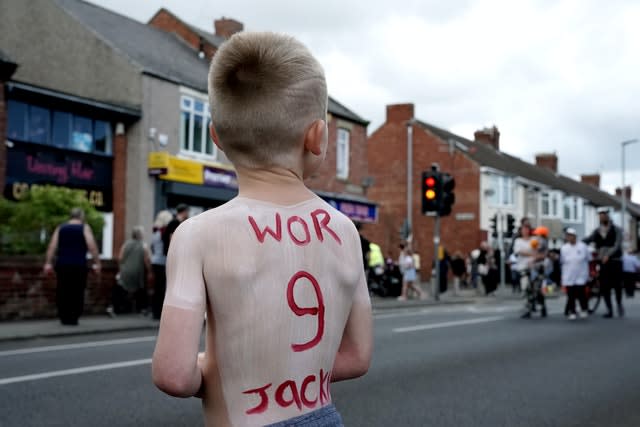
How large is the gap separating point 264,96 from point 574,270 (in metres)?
14.8

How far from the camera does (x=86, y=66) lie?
26188 mm

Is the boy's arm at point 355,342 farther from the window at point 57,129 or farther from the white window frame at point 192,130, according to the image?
the white window frame at point 192,130

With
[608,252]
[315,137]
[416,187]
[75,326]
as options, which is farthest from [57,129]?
[416,187]

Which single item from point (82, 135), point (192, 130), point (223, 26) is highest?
point (223, 26)

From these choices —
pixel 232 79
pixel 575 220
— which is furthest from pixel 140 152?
pixel 575 220

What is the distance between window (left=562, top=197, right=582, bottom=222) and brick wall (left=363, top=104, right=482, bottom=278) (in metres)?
13.8

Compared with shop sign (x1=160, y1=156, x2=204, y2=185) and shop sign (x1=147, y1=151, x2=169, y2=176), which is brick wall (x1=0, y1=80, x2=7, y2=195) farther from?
shop sign (x1=160, y1=156, x2=204, y2=185)

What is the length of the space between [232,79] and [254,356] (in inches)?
24.7

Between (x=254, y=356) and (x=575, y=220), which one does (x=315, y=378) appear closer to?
(x=254, y=356)

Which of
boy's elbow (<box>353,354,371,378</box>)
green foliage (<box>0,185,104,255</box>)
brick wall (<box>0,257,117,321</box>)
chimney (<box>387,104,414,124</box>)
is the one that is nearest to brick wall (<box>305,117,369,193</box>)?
green foliage (<box>0,185,104,255</box>)

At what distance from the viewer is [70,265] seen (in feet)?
42.4

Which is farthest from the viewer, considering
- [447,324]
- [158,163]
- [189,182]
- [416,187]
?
[416,187]

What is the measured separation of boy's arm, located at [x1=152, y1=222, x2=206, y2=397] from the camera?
177 centimetres

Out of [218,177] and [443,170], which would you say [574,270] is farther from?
[443,170]
